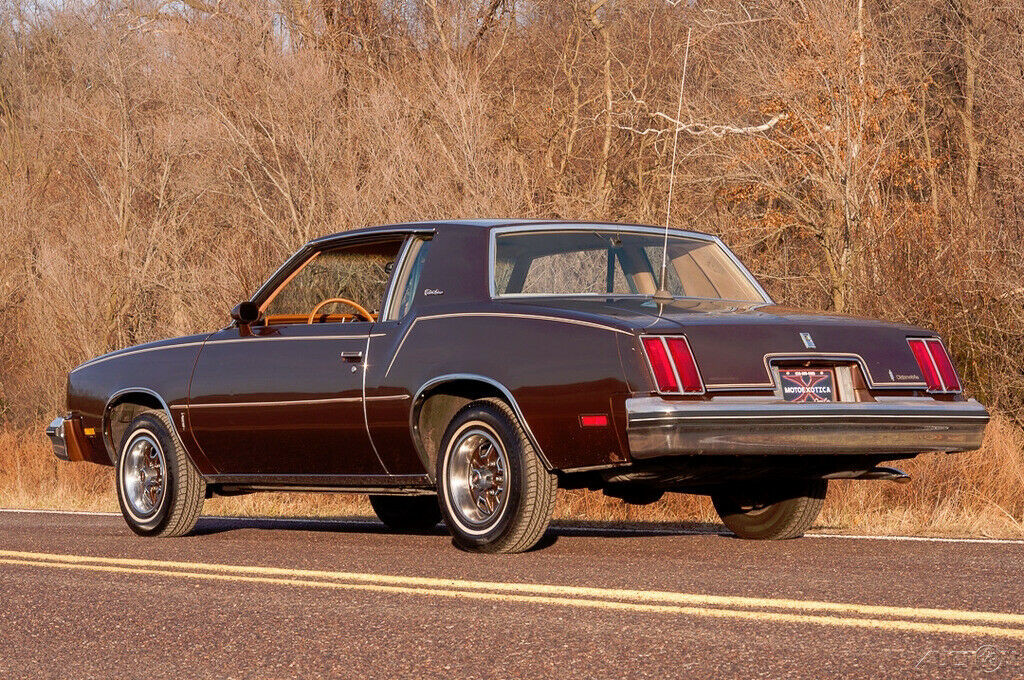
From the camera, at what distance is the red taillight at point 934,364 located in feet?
26.0

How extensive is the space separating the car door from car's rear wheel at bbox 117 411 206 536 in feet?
0.81

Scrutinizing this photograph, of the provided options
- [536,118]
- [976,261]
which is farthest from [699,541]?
[536,118]

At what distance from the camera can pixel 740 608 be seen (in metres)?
5.70

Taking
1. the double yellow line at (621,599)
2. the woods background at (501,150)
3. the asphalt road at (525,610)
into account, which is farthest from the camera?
the woods background at (501,150)

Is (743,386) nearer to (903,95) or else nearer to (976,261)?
(976,261)

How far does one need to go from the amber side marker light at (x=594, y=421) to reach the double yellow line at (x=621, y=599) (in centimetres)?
99

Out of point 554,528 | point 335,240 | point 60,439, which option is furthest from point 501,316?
point 60,439

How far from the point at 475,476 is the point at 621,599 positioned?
6.55 ft

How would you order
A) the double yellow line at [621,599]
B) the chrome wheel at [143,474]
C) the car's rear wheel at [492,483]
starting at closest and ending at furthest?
1. the double yellow line at [621,599]
2. the car's rear wheel at [492,483]
3. the chrome wheel at [143,474]

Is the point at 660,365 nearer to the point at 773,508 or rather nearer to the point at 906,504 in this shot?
the point at 773,508

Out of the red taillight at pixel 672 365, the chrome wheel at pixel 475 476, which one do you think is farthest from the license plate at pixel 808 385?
the chrome wheel at pixel 475 476

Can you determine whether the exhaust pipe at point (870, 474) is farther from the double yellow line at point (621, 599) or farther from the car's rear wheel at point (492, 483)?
the double yellow line at point (621, 599)

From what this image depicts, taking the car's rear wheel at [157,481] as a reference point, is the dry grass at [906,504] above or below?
below

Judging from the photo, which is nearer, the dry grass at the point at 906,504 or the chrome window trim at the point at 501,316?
the chrome window trim at the point at 501,316
